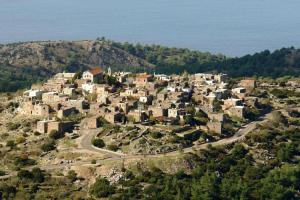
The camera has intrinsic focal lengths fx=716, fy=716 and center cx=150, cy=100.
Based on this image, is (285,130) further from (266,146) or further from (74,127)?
(74,127)

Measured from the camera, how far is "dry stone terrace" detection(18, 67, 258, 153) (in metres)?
38.5

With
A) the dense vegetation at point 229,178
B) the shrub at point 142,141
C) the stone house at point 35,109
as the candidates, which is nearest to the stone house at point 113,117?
the shrub at point 142,141

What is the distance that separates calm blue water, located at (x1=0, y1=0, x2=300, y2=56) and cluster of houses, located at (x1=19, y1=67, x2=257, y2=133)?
209ft

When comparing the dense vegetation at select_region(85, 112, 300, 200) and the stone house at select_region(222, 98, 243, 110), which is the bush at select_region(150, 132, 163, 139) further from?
the stone house at select_region(222, 98, 243, 110)

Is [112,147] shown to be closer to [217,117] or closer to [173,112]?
[173,112]

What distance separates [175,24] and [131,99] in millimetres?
104377

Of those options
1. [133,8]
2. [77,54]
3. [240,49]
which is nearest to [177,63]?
[77,54]

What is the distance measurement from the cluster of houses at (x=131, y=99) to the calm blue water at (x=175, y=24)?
63614 mm

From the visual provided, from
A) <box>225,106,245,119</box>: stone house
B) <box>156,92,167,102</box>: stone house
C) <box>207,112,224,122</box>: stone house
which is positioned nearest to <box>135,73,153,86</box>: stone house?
<box>156,92,167,102</box>: stone house

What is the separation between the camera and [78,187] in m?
33.1

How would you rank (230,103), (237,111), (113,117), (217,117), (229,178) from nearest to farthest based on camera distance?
(229,178) < (113,117) < (217,117) < (237,111) < (230,103)

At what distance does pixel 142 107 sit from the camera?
43531mm

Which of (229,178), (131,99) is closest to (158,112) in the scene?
(131,99)

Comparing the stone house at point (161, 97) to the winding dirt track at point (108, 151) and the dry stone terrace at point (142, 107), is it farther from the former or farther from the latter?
the winding dirt track at point (108, 151)
